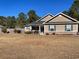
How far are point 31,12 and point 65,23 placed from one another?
184 ft

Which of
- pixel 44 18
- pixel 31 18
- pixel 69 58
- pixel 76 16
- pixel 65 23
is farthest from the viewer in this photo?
pixel 31 18

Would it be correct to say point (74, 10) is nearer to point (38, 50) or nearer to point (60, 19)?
point (60, 19)

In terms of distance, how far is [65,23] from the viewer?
48906 millimetres

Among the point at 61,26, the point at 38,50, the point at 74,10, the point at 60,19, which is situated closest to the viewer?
the point at 38,50

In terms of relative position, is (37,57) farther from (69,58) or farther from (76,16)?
(76,16)

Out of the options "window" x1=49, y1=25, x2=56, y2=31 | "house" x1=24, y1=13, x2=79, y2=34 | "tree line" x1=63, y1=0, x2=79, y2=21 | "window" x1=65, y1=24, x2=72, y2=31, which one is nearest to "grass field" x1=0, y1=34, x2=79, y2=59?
"house" x1=24, y1=13, x2=79, y2=34

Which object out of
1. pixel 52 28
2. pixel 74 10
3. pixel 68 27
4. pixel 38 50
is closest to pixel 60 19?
pixel 68 27

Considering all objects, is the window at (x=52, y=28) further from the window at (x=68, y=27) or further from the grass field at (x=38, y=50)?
the grass field at (x=38, y=50)

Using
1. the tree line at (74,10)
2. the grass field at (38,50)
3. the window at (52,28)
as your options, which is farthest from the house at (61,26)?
the tree line at (74,10)

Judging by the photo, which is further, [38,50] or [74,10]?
[74,10]

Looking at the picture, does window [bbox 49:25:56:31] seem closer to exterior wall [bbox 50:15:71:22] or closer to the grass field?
exterior wall [bbox 50:15:71:22]

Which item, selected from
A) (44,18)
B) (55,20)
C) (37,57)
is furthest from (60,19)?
(37,57)

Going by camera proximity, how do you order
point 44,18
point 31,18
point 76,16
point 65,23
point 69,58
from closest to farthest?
point 69,58
point 65,23
point 44,18
point 76,16
point 31,18

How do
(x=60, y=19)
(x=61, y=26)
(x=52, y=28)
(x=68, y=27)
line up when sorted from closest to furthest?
(x=68, y=27) → (x=61, y=26) → (x=52, y=28) → (x=60, y=19)
